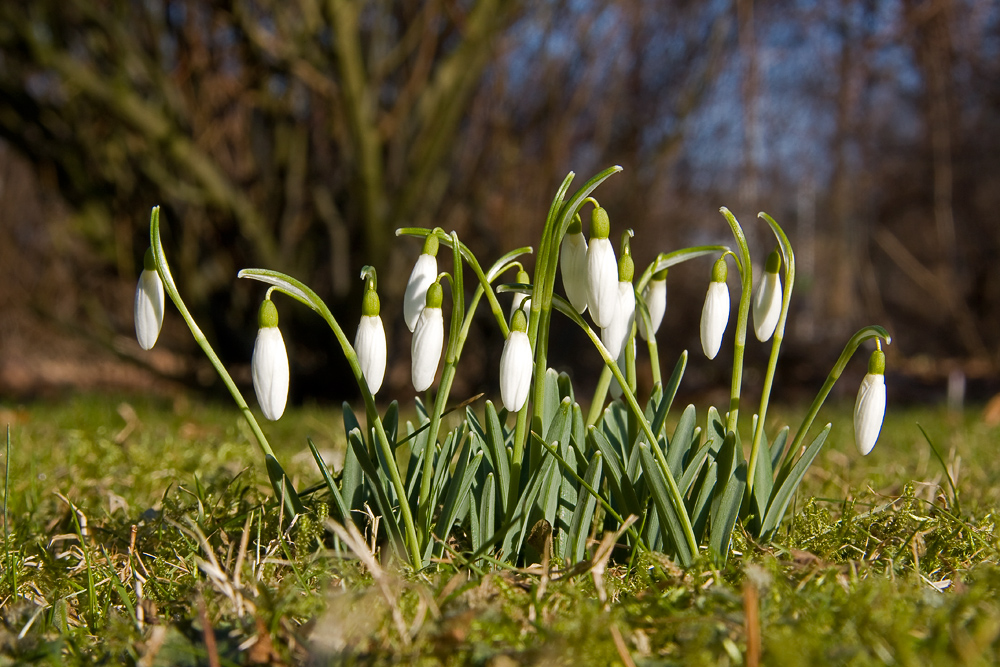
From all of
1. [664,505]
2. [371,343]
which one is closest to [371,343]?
[371,343]

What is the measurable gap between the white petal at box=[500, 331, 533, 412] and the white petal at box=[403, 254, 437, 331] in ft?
0.55

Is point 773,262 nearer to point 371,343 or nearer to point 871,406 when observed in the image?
point 871,406

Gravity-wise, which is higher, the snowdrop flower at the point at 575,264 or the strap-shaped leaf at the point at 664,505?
the snowdrop flower at the point at 575,264

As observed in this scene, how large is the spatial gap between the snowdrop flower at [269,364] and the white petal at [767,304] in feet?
2.35

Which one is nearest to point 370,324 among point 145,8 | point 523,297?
point 523,297

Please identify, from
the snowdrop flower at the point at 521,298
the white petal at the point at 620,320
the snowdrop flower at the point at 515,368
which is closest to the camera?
the snowdrop flower at the point at 515,368

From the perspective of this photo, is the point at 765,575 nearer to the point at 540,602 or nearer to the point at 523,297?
the point at 540,602

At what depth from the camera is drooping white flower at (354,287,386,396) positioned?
108 centimetres

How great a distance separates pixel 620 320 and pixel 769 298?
0.25 metres

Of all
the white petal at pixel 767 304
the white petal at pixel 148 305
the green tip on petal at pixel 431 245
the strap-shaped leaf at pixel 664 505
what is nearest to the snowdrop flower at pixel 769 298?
the white petal at pixel 767 304

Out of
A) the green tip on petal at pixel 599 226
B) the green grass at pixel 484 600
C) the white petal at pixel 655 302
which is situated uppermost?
the green tip on petal at pixel 599 226

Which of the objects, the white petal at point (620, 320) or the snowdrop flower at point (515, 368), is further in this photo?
the white petal at point (620, 320)

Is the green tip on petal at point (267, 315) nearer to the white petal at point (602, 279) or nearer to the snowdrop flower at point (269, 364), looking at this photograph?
the snowdrop flower at point (269, 364)

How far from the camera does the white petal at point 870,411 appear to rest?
1129mm
